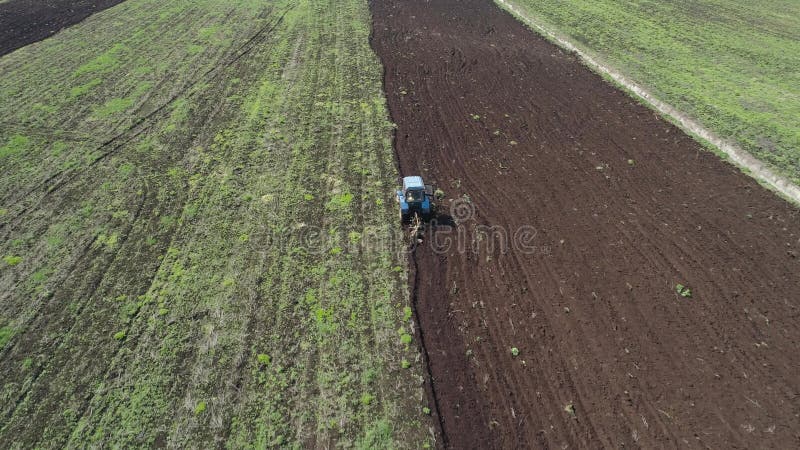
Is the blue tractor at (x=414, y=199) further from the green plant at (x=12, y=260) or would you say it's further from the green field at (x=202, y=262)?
the green plant at (x=12, y=260)

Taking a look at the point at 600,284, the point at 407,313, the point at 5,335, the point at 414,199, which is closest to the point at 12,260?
the point at 5,335

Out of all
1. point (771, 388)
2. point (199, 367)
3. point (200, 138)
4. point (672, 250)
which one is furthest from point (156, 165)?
point (771, 388)

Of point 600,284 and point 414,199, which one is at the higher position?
point 414,199

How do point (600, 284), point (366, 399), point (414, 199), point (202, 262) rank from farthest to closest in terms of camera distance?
point (414, 199)
point (202, 262)
point (600, 284)
point (366, 399)

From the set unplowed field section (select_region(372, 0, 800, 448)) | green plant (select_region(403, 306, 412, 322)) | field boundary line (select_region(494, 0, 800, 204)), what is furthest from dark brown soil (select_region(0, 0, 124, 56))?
field boundary line (select_region(494, 0, 800, 204))

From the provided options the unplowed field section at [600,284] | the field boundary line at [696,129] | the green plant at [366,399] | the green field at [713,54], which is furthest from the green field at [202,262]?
the green field at [713,54]

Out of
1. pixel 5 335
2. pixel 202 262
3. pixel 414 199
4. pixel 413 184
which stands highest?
pixel 413 184

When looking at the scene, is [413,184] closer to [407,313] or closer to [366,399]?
[407,313]
